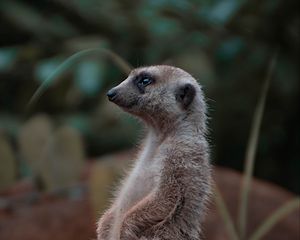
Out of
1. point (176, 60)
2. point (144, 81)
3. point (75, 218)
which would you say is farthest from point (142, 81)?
point (176, 60)

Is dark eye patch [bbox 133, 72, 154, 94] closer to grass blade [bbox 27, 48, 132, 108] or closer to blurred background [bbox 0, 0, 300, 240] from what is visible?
grass blade [bbox 27, 48, 132, 108]

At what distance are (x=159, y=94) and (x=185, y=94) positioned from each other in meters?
0.07

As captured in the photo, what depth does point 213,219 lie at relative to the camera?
11.4 feet

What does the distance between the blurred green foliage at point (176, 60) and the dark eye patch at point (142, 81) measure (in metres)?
1.99

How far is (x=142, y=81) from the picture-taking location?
1.83 metres

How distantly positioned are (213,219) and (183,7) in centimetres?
110

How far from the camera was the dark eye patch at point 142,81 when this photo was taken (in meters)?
1.83

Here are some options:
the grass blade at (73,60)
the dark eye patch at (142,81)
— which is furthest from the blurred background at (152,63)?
the dark eye patch at (142,81)

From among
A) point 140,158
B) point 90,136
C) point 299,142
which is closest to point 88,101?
point 90,136

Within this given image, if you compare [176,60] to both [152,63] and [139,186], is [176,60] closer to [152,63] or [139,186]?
[152,63]

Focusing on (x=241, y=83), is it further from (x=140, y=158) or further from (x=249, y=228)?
(x=140, y=158)

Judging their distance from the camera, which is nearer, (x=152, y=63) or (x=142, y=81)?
(x=142, y=81)

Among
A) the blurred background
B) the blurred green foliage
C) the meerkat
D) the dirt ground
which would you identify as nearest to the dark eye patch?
the meerkat

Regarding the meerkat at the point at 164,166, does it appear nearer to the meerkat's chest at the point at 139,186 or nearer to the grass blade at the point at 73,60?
the meerkat's chest at the point at 139,186
